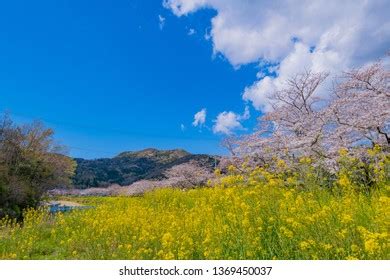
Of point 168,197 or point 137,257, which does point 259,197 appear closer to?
point 137,257

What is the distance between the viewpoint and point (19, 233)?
550 inches

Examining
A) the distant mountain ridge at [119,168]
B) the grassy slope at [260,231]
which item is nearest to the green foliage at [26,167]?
the grassy slope at [260,231]

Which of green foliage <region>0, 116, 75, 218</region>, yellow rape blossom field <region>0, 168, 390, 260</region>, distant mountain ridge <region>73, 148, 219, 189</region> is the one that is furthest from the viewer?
distant mountain ridge <region>73, 148, 219, 189</region>

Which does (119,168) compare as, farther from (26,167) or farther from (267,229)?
(267,229)

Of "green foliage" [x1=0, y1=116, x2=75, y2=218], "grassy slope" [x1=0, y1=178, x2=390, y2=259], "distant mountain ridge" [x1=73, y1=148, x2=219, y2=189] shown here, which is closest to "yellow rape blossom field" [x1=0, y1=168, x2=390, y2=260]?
"grassy slope" [x1=0, y1=178, x2=390, y2=259]

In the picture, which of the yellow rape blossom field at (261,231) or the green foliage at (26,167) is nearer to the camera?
the yellow rape blossom field at (261,231)

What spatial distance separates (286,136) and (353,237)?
14.3 metres

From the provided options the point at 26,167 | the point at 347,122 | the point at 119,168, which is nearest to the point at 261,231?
the point at 347,122

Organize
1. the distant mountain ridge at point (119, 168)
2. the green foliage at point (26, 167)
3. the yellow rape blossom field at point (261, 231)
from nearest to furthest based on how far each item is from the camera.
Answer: the yellow rape blossom field at point (261, 231), the green foliage at point (26, 167), the distant mountain ridge at point (119, 168)

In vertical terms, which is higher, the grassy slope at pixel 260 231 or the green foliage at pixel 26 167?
the green foliage at pixel 26 167

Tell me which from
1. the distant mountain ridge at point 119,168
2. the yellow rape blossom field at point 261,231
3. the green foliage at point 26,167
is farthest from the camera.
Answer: the distant mountain ridge at point 119,168

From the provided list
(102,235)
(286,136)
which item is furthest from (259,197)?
(286,136)

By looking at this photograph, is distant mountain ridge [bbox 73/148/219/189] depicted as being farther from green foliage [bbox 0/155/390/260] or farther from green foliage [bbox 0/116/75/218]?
green foliage [bbox 0/155/390/260]

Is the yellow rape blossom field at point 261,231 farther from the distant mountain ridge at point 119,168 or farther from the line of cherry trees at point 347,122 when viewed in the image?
the distant mountain ridge at point 119,168
